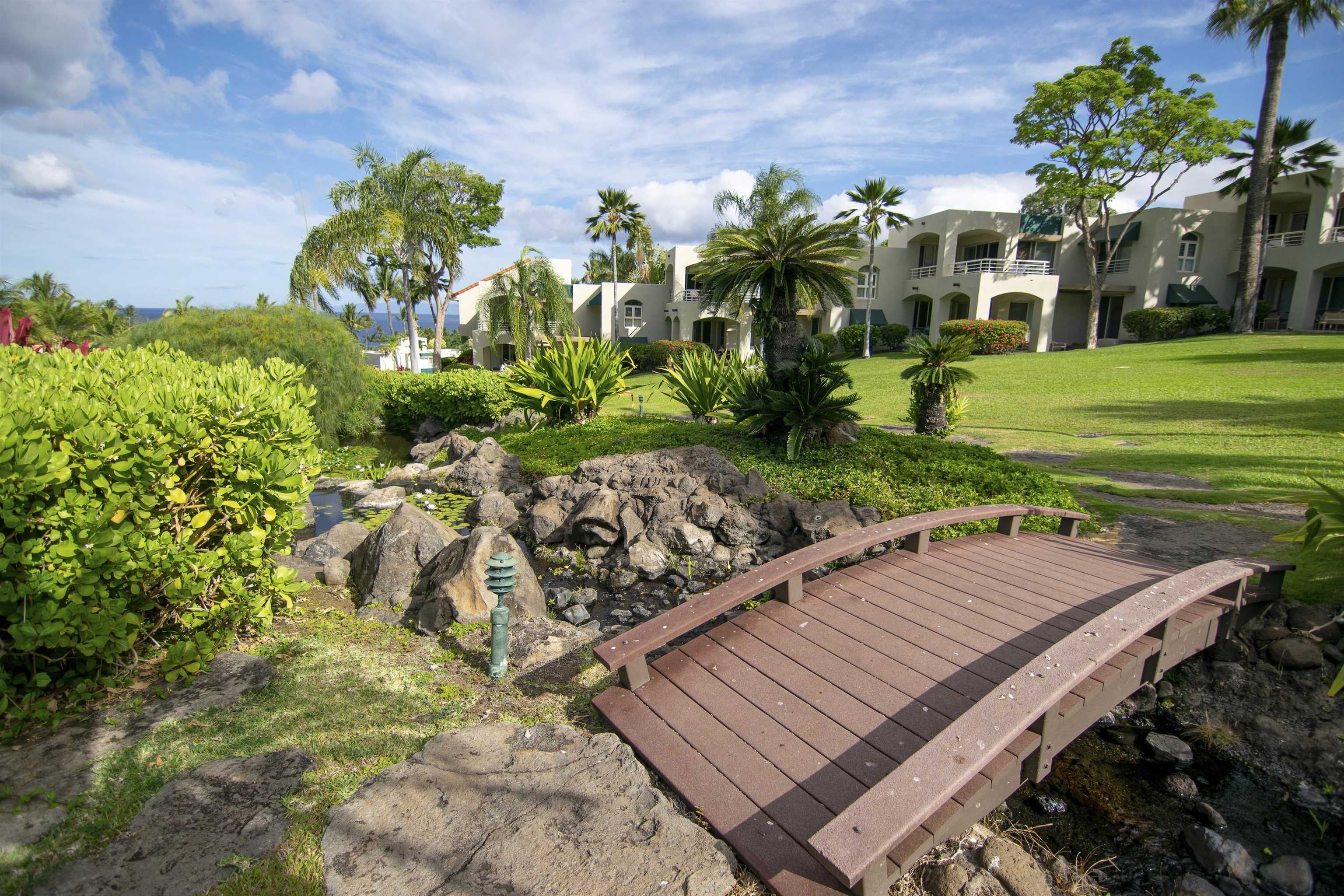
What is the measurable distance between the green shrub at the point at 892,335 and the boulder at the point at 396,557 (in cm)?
2827

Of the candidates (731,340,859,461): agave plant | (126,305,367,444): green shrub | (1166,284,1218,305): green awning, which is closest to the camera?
(731,340,859,461): agave plant

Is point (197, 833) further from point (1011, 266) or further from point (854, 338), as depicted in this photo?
point (1011, 266)

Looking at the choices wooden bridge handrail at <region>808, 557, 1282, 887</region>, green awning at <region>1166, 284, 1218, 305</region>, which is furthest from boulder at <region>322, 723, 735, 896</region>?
green awning at <region>1166, 284, 1218, 305</region>

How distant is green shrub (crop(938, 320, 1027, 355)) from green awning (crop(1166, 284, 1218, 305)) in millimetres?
7923

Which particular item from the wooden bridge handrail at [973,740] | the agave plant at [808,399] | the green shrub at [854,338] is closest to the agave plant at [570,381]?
the agave plant at [808,399]

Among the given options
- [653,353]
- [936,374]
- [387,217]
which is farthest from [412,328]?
[936,374]

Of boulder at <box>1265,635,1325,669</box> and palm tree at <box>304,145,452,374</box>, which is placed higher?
palm tree at <box>304,145,452,374</box>

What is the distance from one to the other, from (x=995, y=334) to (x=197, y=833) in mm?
29829

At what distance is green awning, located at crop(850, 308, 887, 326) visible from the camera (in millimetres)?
32969

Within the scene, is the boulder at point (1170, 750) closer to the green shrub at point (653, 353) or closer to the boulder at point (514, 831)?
the boulder at point (514, 831)

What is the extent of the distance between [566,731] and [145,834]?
1783 mm

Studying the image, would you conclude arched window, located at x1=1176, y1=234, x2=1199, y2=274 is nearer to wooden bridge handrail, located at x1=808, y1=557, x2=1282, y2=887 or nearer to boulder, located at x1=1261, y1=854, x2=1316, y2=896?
wooden bridge handrail, located at x1=808, y1=557, x2=1282, y2=887

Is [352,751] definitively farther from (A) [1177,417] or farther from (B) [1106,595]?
(A) [1177,417]

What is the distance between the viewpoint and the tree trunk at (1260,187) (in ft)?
78.6
